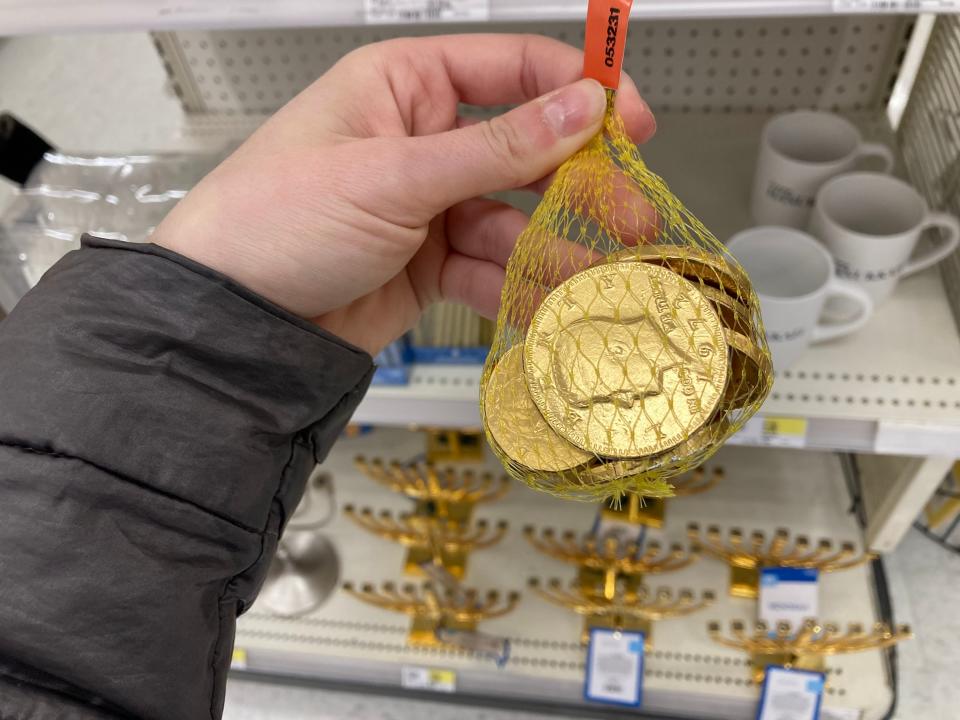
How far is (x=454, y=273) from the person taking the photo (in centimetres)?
80

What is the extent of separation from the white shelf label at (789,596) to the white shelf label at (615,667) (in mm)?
198

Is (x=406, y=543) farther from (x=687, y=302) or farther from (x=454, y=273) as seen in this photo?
(x=687, y=302)

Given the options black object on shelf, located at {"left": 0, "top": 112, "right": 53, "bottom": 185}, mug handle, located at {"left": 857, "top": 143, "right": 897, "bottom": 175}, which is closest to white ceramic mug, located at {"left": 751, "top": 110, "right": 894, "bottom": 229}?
mug handle, located at {"left": 857, "top": 143, "right": 897, "bottom": 175}

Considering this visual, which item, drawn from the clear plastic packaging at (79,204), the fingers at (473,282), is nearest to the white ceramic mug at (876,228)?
the fingers at (473,282)

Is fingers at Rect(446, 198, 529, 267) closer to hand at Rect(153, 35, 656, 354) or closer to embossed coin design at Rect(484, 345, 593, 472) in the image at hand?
hand at Rect(153, 35, 656, 354)

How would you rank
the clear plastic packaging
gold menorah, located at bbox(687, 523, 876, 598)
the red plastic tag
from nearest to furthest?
the red plastic tag → the clear plastic packaging → gold menorah, located at bbox(687, 523, 876, 598)

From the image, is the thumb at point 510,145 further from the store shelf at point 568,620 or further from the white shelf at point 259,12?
the store shelf at point 568,620

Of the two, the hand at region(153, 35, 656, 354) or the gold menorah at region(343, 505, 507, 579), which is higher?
the hand at region(153, 35, 656, 354)

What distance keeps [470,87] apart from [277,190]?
25cm

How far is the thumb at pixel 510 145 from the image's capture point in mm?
538

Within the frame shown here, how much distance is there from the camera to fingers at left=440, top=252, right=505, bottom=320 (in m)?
0.78

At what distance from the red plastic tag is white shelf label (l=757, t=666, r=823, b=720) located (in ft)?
2.74

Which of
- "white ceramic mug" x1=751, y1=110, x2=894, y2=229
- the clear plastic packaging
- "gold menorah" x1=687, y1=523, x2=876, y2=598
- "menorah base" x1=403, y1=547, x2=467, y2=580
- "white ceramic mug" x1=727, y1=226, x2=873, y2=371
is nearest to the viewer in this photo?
"white ceramic mug" x1=727, y1=226, x2=873, y2=371

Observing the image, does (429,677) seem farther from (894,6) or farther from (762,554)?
(894,6)
